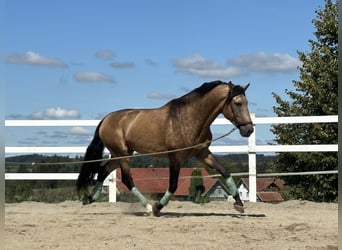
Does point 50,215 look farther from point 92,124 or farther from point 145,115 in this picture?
point 92,124

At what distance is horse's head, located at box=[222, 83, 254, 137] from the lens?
714cm

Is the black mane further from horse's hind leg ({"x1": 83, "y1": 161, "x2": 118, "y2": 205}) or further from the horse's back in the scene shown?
horse's hind leg ({"x1": 83, "y1": 161, "x2": 118, "y2": 205})

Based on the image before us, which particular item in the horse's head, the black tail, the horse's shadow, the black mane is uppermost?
the black mane

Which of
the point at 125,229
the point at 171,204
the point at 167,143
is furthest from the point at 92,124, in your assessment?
the point at 125,229

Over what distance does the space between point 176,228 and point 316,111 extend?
420 inches

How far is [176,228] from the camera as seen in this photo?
6.22 metres

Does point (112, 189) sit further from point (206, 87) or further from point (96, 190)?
point (206, 87)

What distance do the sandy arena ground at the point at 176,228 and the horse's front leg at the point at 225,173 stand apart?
0.17 m

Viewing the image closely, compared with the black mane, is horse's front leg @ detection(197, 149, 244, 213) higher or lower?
lower

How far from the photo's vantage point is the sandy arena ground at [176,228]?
211 inches

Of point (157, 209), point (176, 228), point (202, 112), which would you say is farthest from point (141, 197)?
point (176, 228)

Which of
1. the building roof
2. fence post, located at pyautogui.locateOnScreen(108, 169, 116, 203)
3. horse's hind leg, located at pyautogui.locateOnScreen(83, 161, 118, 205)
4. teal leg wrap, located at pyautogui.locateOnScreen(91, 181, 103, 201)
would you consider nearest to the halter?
horse's hind leg, located at pyautogui.locateOnScreen(83, 161, 118, 205)

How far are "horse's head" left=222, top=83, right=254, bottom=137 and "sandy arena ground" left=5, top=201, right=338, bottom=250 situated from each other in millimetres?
1160

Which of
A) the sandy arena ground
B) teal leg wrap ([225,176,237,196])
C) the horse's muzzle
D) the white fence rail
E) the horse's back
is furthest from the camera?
the white fence rail
